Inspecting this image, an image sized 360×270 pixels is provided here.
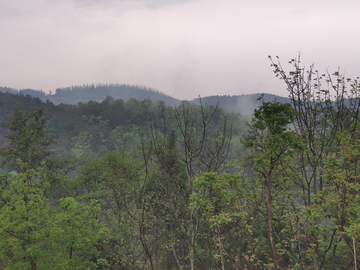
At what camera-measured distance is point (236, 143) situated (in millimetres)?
80562

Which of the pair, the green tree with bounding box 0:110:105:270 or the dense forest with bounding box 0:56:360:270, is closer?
the dense forest with bounding box 0:56:360:270

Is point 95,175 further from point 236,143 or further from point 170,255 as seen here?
point 236,143

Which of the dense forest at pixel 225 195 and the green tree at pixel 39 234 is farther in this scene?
the green tree at pixel 39 234

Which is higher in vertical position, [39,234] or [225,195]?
[225,195]

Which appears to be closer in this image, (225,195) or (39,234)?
(225,195)

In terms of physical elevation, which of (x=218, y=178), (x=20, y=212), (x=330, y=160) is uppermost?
(x=330, y=160)

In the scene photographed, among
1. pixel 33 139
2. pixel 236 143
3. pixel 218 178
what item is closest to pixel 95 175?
pixel 33 139

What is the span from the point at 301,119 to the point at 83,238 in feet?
35.1

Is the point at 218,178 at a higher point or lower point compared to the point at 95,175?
higher

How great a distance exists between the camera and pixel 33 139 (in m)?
18.3

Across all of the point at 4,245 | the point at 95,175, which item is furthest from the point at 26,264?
the point at 95,175

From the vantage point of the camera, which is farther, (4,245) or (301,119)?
(301,119)

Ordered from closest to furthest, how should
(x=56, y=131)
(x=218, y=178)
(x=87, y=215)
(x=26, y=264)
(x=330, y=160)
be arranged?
1. (x=330, y=160)
2. (x=218, y=178)
3. (x=26, y=264)
4. (x=87, y=215)
5. (x=56, y=131)

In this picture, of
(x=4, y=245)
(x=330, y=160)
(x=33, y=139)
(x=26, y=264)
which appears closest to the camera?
(x=330, y=160)
